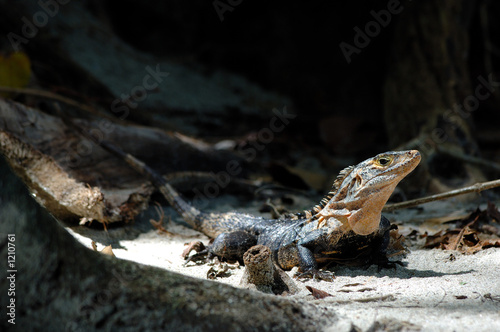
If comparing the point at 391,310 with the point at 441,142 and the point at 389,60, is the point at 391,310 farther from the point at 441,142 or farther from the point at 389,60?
the point at 389,60

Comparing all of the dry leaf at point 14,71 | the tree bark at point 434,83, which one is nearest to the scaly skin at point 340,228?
the tree bark at point 434,83

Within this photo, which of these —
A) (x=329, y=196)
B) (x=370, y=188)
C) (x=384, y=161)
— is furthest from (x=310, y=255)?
(x=384, y=161)

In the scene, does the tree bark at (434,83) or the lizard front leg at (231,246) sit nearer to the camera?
the lizard front leg at (231,246)

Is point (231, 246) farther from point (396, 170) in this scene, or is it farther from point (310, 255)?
point (396, 170)

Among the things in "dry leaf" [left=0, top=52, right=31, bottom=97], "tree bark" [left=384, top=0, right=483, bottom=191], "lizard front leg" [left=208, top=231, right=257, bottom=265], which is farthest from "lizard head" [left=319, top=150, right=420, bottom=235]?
"dry leaf" [left=0, top=52, right=31, bottom=97]

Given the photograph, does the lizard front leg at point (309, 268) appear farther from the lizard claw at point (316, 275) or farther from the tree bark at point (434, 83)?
the tree bark at point (434, 83)

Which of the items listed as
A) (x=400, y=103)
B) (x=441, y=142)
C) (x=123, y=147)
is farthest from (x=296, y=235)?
(x=400, y=103)

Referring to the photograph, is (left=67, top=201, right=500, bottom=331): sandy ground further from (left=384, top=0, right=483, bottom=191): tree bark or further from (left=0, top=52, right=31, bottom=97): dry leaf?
(left=0, top=52, right=31, bottom=97): dry leaf
